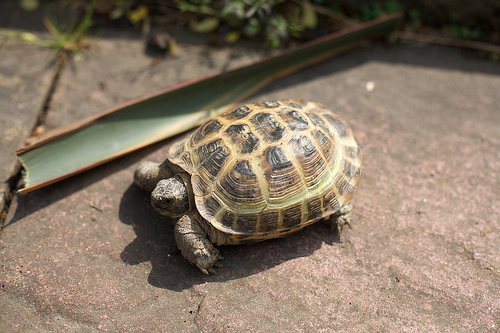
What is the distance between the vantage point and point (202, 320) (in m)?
2.49

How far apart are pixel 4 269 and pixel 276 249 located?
1841 mm

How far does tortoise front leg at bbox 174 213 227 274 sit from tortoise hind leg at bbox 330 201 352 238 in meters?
0.81

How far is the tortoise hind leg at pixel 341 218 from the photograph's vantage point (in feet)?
9.47

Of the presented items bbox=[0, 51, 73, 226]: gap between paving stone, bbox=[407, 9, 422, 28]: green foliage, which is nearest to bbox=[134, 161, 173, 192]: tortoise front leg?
bbox=[0, 51, 73, 226]: gap between paving stone

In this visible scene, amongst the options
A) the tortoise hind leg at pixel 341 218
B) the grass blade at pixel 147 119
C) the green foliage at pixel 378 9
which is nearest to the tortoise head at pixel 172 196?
the grass blade at pixel 147 119

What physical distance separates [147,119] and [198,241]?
124 centimetres

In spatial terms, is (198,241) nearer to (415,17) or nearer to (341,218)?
(341,218)

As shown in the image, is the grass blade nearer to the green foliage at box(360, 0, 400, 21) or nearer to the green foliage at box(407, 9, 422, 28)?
the green foliage at box(360, 0, 400, 21)

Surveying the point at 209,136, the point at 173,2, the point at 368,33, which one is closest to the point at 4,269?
the point at 209,136

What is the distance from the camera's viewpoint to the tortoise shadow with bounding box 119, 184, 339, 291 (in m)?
2.70

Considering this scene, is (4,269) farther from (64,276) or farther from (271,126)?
(271,126)

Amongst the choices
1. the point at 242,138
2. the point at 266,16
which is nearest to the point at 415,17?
the point at 266,16

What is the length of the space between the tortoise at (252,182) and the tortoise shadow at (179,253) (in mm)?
117

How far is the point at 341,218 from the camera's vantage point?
2885 mm
